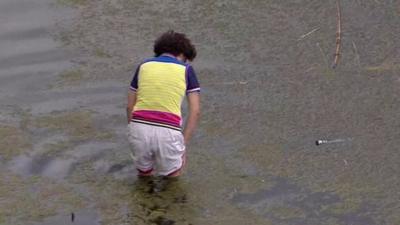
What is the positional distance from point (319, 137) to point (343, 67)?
49.5 inches

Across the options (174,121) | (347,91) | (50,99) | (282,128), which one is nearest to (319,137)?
(282,128)

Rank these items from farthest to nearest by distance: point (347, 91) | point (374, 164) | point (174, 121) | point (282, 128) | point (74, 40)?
1. point (74, 40)
2. point (347, 91)
3. point (282, 128)
4. point (374, 164)
5. point (174, 121)

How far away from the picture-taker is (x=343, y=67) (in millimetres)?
8508

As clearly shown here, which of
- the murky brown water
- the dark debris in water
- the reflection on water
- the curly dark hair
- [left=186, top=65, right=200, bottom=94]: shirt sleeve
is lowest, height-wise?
the dark debris in water

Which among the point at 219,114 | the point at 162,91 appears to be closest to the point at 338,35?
the point at 219,114

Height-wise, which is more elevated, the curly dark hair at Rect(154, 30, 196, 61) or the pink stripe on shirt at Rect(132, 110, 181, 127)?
the curly dark hair at Rect(154, 30, 196, 61)

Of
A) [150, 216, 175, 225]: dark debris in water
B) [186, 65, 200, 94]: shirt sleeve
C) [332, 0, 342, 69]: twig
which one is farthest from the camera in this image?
[332, 0, 342, 69]: twig

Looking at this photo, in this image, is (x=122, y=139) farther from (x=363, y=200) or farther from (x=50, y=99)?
(x=363, y=200)

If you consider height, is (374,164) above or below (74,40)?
below

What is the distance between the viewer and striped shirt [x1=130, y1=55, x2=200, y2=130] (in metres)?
6.52

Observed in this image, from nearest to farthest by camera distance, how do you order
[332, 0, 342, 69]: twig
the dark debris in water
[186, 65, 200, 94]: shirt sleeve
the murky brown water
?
the dark debris in water → the murky brown water → [186, 65, 200, 94]: shirt sleeve → [332, 0, 342, 69]: twig

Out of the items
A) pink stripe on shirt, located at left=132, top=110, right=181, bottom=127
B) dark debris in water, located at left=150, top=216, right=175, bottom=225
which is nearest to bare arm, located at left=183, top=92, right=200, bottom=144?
pink stripe on shirt, located at left=132, top=110, right=181, bottom=127

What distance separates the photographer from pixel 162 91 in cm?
654

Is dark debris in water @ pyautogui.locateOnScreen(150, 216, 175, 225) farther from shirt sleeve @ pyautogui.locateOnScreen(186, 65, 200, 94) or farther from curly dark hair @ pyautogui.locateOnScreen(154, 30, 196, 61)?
curly dark hair @ pyautogui.locateOnScreen(154, 30, 196, 61)
